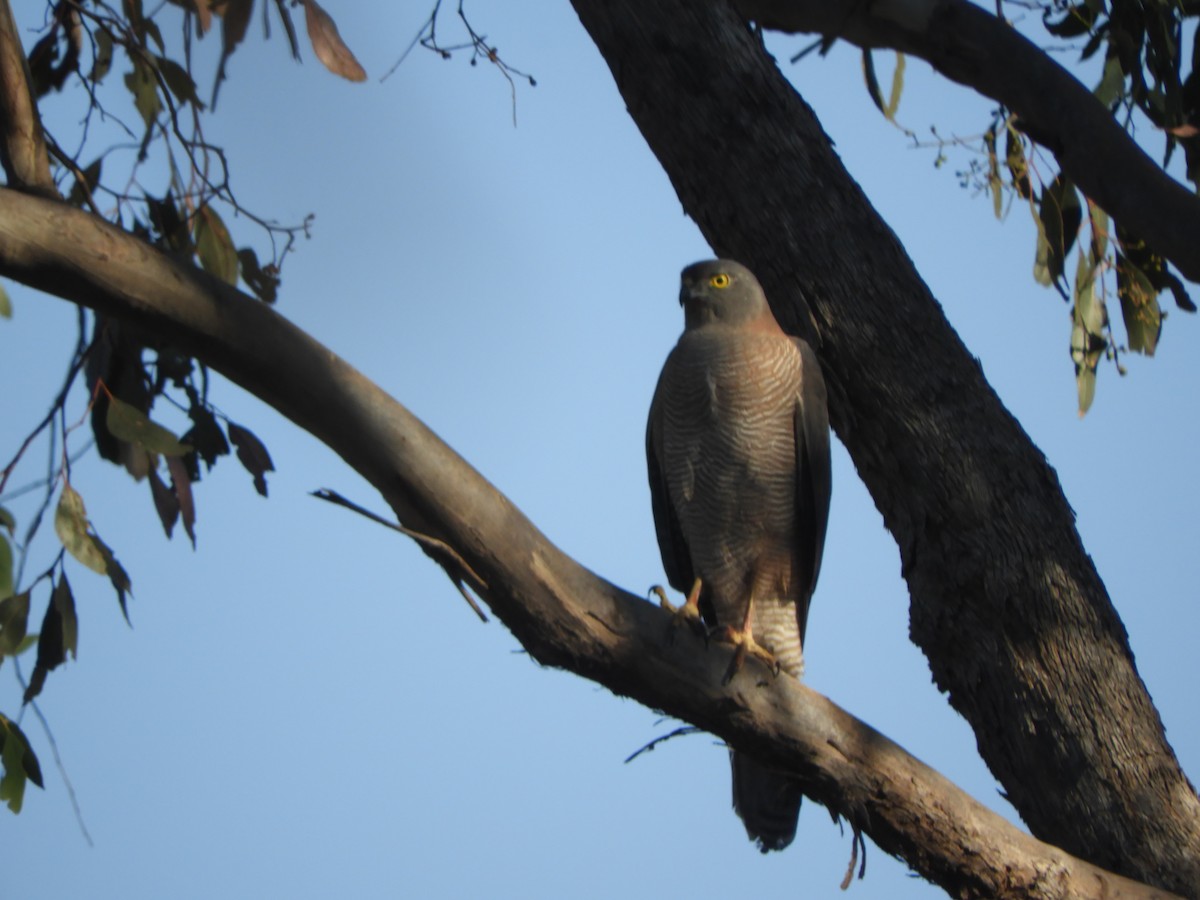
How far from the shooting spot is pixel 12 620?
2879 mm

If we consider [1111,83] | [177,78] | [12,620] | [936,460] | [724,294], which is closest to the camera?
[936,460]

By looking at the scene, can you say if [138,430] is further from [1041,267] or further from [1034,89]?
[1041,267]

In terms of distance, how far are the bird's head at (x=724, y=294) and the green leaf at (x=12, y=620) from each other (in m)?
1.89

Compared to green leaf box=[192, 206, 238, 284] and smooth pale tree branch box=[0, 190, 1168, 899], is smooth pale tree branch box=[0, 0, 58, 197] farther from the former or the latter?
green leaf box=[192, 206, 238, 284]

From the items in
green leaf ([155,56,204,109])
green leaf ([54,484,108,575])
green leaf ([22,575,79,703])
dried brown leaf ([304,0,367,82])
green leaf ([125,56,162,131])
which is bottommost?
green leaf ([22,575,79,703])

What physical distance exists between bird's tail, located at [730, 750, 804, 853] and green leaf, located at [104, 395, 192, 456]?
1475 mm

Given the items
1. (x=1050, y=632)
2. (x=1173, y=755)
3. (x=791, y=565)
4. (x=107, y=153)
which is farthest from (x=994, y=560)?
(x=107, y=153)

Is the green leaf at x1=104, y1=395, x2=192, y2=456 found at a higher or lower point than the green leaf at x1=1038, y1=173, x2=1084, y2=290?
lower

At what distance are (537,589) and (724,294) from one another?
177 cm

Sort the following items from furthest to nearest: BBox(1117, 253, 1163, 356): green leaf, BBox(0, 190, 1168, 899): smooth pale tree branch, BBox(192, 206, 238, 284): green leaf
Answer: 1. BBox(1117, 253, 1163, 356): green leaf
2. BBox(192, 206, 238, 284): green leaf
3. BBox(0, 190, 1168, 899): smooth pale tree branch

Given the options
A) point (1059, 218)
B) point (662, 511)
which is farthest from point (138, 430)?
point (1059, 218)

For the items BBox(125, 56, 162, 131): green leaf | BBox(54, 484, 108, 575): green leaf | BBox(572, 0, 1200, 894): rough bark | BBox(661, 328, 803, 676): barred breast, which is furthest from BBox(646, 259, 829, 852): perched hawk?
BBox(125, 56, 162, 131): green leaf

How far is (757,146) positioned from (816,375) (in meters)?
0.58

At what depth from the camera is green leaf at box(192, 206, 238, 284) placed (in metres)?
3.37
